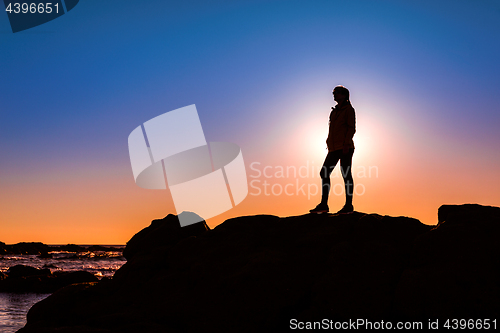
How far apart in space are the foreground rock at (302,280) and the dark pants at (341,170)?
634 millimetres

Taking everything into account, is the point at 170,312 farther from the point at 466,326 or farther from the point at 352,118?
the point at 352,118

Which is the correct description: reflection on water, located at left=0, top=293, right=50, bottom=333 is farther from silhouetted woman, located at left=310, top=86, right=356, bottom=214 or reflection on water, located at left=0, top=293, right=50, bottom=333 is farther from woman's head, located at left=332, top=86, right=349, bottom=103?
woman's head, located at left=332, top=86, right=349, bottom=103

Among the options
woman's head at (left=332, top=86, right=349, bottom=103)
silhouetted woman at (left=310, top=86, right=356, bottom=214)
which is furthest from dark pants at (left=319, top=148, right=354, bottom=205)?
woman's head at (left=332, top=86, right=349, bottom=103)

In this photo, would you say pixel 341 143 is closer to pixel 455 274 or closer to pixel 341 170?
pixel 341 170

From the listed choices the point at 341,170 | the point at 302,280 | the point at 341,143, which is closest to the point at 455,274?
→ the point at 302,280

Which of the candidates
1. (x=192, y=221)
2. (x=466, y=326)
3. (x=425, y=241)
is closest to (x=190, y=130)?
(x=192, y=221)

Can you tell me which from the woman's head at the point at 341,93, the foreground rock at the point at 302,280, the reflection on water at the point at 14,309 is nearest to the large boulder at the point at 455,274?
the foreground rock at the point at 302,280

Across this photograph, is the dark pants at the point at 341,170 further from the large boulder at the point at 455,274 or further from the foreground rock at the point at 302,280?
the large boulder at the point at 455,274

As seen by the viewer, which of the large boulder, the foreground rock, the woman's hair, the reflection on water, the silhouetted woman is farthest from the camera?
the reflection on water

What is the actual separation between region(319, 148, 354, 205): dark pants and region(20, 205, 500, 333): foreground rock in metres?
0.63

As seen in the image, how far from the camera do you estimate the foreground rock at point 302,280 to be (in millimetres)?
6418

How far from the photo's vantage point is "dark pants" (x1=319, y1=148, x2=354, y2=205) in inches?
348

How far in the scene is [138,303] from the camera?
8.20m

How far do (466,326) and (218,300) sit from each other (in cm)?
466
